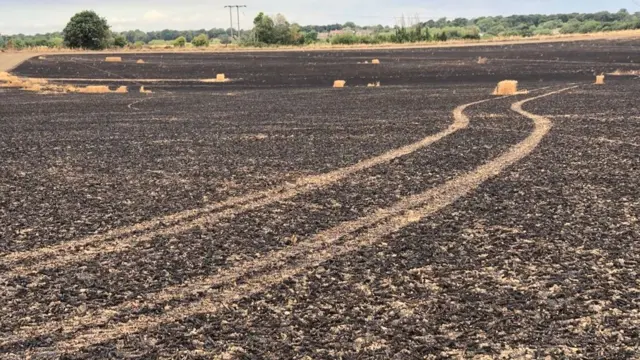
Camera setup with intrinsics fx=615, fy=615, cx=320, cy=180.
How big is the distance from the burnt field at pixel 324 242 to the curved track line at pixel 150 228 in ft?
0.09

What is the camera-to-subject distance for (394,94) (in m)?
23.5

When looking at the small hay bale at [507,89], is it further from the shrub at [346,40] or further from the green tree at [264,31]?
the green tree at [264,31]

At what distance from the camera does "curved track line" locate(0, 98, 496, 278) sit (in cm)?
550

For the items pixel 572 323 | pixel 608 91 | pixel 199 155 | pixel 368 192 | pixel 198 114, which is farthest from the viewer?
pixel 608 91

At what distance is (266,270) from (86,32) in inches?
3529

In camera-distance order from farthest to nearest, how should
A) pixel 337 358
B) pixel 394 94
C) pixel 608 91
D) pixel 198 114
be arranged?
pixel 394 94 < pixel 608 91 < pixel 198 114 < pixel 337 358

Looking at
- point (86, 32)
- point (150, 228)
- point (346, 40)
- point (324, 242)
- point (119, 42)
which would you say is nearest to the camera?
point (324, 242)

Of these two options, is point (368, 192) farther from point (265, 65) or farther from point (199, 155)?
point (265, 65)

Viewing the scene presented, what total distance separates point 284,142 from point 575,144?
17.7ft

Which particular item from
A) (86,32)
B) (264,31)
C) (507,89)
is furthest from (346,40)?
(507,89)

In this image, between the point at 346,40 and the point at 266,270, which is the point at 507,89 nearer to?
the point at 266,270

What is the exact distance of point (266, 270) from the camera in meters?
5.20

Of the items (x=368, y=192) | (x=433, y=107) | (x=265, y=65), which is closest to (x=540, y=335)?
(x=368, y=192)

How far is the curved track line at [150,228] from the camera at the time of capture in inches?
217
